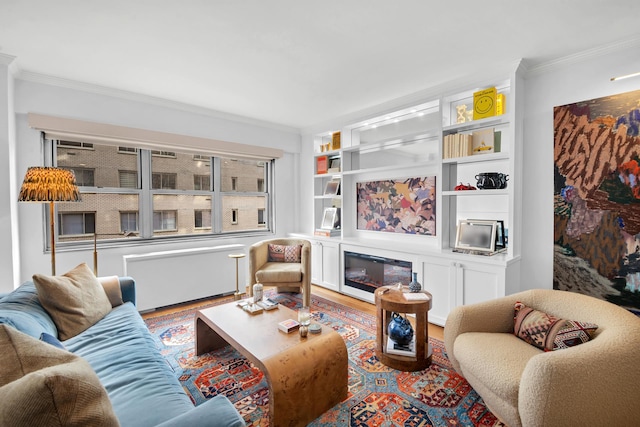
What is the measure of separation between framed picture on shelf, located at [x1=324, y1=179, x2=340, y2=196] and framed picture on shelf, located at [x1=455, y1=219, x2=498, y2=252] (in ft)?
6.27

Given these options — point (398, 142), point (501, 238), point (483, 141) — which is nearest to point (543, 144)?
point (483, 141)

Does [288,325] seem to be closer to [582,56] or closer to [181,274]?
[181,274]

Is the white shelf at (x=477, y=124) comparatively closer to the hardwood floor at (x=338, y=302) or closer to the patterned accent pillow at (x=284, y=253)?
the hardwood floor at (x=338, y=302)

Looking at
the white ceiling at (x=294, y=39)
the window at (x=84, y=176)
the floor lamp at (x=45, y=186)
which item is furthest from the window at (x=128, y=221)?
the white ceiling at (x=294, y=39)

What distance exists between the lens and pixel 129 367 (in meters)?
1.60

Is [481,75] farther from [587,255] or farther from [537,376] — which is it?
[537,376]

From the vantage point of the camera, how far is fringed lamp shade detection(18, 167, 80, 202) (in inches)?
93.0

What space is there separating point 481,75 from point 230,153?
3.23 meters

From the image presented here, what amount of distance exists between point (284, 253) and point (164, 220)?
1665mm

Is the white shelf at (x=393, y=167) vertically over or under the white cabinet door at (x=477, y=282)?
over

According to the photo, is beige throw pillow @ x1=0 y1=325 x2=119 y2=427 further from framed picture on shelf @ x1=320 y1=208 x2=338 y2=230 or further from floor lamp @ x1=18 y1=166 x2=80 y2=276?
framed picture on shelf @ x1=320 y1=208 x2=338 y2=230

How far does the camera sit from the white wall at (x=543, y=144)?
8.36 ft

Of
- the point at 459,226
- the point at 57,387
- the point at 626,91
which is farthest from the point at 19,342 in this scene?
the point at 626,91

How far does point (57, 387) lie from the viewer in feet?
2.49
